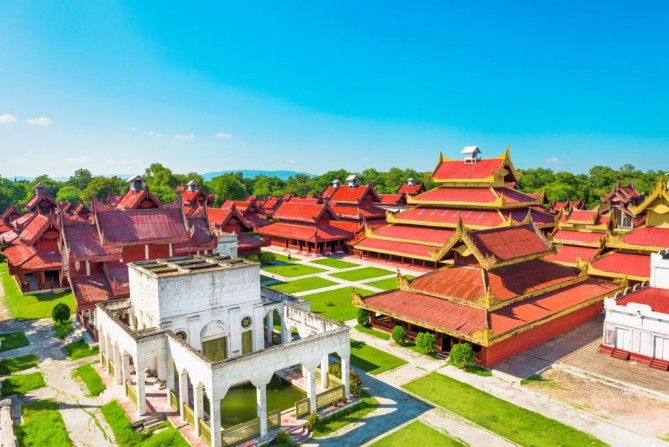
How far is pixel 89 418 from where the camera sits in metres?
16.0

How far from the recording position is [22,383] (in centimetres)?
1878

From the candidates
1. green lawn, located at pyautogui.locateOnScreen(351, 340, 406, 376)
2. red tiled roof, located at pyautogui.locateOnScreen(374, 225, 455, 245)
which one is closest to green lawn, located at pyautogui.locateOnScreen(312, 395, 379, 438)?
green lawn, located at pyautogui.locateOnScreen(351, 340, 406, 376)

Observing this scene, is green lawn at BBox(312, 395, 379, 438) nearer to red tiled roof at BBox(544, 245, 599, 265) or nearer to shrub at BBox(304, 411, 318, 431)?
shrub at BBox(304, 411, 318, 431)

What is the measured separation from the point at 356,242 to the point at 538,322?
2815 centimetres

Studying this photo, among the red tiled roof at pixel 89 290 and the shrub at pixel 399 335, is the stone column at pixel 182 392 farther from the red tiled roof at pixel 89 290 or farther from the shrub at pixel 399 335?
the red tiled roof at pixel 89 290

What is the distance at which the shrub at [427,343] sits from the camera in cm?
2077

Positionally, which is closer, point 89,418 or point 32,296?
point 89,418

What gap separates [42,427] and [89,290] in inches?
507

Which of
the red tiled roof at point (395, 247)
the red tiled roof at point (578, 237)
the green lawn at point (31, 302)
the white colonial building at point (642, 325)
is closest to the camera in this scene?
the white colonial building at point (642, 325)

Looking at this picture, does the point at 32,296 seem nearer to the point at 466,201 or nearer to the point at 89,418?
the point at 89,418

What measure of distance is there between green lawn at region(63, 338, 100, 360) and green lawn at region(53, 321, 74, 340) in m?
1.81

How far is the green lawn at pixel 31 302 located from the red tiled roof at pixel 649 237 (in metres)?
37.0

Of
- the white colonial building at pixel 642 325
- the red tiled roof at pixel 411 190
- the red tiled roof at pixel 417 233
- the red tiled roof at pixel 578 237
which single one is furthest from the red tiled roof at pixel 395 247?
the red tiled roof at pixel 411 190

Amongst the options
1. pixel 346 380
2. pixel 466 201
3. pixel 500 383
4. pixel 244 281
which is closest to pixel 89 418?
pixel 244 281
